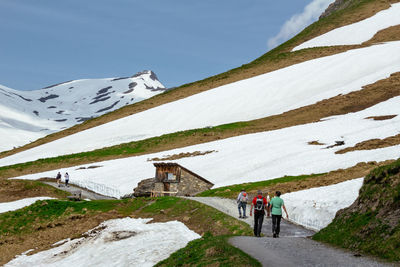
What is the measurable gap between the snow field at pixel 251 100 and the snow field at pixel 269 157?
2001cm

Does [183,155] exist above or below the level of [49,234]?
above

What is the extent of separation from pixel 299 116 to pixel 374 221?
211 ft

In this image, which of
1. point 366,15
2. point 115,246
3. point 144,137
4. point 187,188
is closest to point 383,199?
point 115,246

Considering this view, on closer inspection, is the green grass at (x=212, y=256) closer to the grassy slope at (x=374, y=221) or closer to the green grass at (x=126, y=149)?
the grassy slope at (x=374, y=221)

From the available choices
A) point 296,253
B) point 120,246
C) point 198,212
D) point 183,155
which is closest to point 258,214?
point 296,253

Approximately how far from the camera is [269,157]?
54.4 metres

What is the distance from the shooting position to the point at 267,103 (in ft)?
317

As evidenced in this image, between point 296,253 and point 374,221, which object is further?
point 374,221

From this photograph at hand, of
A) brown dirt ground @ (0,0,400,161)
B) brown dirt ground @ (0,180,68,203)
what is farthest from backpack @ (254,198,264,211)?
brown dirt ground @ (0,0,400,161)

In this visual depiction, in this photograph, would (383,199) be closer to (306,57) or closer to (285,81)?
(285,81)

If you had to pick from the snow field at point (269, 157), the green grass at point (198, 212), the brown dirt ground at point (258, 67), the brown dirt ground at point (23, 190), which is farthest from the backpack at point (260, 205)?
the brown dirt ground at point (258, 67)

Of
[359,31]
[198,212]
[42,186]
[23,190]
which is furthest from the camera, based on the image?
[359,31]

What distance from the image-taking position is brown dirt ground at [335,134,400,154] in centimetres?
4535

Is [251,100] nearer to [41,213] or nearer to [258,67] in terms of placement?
[258,67]
